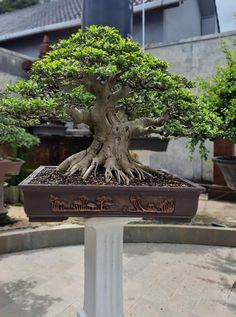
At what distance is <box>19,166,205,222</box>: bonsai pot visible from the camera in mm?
1175

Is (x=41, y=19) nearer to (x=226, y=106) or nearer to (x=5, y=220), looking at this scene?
(x=5, y=220)

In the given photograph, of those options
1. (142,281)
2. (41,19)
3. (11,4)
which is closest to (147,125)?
(142,281)

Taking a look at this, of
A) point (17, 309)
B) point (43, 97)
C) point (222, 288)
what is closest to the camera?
point (43, 97)

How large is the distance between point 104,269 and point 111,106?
2.78 feet

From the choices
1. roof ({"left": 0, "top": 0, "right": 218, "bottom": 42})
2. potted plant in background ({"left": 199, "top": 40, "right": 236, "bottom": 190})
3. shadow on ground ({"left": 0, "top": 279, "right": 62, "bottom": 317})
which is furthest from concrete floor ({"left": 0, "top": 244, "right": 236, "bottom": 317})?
roof ({"left": 0, "top": 0, "right": 218, "bottom": 42})

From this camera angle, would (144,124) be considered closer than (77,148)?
Yes

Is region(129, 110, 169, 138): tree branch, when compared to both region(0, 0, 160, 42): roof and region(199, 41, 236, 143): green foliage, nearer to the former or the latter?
region(199, 41, 236, 143): green foliage

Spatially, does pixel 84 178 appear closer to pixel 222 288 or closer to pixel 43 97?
pixel 43 97

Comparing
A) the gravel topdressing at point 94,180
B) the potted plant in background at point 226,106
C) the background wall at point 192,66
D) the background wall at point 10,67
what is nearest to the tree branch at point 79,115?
the gravel topdressing at point 94,180

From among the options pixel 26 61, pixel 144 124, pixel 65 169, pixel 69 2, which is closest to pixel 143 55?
pixel 144 124

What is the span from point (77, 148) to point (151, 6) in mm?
3807

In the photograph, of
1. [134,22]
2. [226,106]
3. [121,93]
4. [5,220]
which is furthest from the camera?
[134,22]

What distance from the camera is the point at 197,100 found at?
57.3 inches

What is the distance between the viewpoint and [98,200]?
3.90 feet
